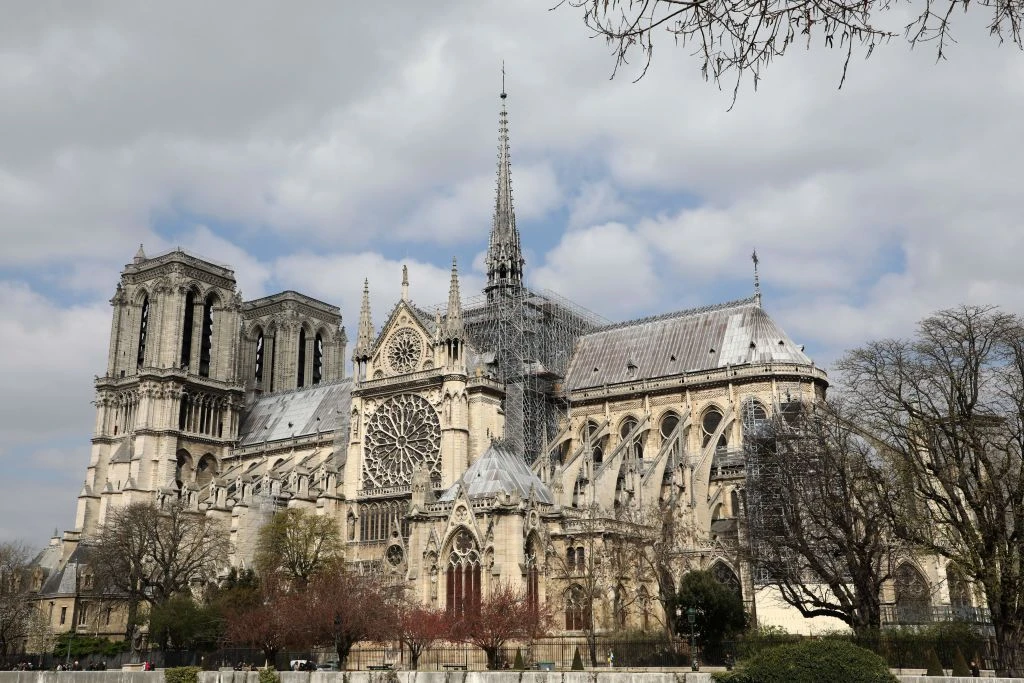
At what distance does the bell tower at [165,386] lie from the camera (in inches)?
2704

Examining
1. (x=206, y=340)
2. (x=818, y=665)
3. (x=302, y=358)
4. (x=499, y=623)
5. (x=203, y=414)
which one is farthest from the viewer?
(x=302, y=358)

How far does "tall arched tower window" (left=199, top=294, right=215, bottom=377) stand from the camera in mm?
77188

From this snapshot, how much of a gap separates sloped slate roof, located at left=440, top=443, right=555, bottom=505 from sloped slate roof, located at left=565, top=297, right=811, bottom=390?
47.3 ft

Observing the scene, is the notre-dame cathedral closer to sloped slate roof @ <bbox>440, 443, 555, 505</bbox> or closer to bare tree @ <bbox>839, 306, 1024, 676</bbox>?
sloped slate roof @ <bbox>440, 443, 555, 505</bbox>

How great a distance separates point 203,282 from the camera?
78.3 meters

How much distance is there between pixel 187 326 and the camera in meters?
76.6

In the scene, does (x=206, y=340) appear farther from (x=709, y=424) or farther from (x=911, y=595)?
(x=911, y=595)

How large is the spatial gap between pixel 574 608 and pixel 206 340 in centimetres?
4843

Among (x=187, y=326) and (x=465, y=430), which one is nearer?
(x=465, y=430)

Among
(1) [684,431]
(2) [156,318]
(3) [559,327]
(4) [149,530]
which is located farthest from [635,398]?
(2) [156,318]

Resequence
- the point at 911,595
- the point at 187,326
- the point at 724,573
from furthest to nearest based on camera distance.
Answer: the point at 187,326
the point at 724,573
the point at 911,595

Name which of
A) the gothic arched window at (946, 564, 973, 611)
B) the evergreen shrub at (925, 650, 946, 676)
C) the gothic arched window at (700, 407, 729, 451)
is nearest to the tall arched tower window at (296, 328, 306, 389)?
the gothic arched window at (700, 407, 729, 451)

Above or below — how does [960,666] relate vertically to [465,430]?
below

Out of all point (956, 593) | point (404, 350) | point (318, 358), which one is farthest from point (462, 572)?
point (318, 358)
